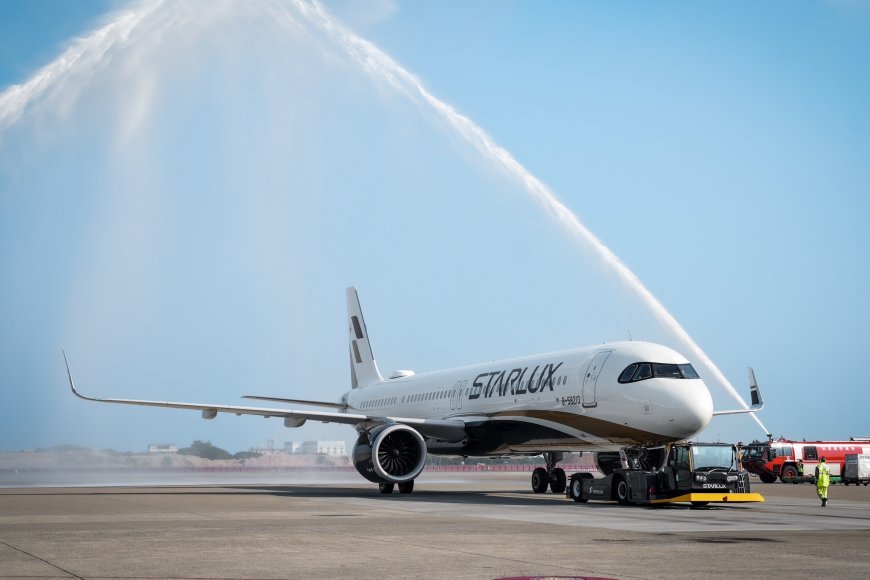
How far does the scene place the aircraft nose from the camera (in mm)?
24484

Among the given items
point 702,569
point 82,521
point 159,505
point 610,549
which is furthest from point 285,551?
point 159,505

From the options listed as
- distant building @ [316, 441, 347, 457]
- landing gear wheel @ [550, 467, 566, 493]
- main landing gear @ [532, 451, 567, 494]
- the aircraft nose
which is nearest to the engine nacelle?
main landing gear @ [532, 451, 567, 494]

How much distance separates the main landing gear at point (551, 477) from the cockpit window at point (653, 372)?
7755 mm

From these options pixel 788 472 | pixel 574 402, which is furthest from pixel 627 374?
pixel 788 472

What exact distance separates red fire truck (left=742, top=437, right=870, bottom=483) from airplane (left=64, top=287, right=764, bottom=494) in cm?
1553

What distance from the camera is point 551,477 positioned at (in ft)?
109

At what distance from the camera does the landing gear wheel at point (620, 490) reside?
81.7 ft

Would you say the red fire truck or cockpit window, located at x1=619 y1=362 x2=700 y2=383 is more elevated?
cockpit window, located at x1=619 y1=362 x2=700 y2=383

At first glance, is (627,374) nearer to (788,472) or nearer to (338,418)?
(338,418)

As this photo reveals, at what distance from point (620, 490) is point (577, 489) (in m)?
1.79

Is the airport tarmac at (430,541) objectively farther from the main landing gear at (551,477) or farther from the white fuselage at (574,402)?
the main landing gear at (551,477)

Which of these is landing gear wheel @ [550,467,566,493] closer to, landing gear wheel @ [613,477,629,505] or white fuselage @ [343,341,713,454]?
white fuselage @ [343,341,713,454]

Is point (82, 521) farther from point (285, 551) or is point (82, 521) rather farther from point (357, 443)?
point (357, 443)

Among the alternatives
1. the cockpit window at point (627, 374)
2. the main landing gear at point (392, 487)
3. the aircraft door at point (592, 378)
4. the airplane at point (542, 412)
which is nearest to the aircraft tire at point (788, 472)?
the airplane at point (542, 412)
